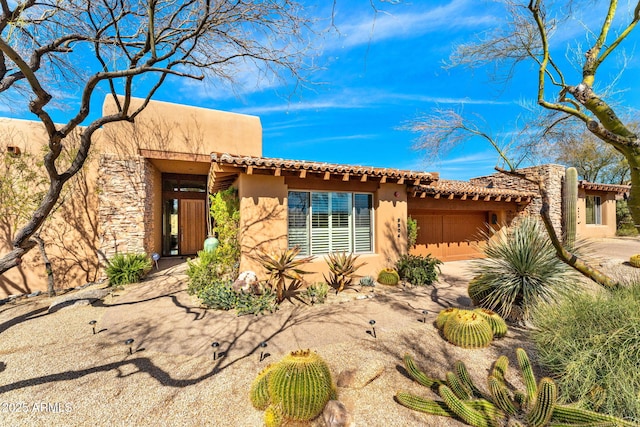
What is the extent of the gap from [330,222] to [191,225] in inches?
343

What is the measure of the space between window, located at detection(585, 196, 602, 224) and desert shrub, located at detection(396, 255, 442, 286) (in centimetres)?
1806

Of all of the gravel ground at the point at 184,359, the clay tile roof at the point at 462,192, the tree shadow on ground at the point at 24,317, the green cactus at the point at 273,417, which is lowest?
the tree shadow on ground at the point at 24,317

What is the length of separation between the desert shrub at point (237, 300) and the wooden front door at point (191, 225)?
290 inches

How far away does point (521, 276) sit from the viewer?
536 cm

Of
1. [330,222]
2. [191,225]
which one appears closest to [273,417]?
[330,222]

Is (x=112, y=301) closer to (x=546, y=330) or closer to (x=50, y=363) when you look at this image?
(x=50, y=363)

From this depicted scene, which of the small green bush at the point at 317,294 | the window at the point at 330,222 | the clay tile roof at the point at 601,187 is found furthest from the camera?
the clay tile roof at the point at 601,187

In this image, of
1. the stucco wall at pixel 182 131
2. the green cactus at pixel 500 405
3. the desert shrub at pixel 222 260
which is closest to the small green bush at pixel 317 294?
the desert shrub at pixel 222 260

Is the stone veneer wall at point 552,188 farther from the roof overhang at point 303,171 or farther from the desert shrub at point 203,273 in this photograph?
the desert shrub at point 203,273

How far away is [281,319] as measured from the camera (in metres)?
5.77

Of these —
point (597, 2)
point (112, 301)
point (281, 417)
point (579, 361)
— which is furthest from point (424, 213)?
point (112, 301)

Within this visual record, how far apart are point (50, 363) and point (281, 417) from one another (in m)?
4.21

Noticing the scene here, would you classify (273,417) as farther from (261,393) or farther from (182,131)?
(182,131)

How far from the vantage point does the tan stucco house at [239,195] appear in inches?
294
